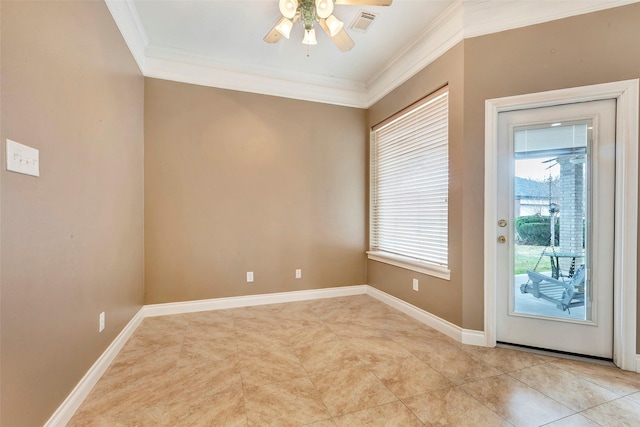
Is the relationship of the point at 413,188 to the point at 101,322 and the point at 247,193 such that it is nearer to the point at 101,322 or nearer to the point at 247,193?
the point at 247,193

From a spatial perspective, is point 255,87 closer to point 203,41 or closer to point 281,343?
point 203,41

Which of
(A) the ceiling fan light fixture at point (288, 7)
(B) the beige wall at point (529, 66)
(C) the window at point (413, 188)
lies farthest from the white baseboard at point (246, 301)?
(A) the ceiling fan light fixture at point (288, 7)

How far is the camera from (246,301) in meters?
3.39

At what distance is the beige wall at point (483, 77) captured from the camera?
200cm

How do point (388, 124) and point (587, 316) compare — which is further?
point (388, 124)

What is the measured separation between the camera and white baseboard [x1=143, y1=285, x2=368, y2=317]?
3088mm

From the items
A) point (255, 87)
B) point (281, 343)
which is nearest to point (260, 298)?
point (281, 343)

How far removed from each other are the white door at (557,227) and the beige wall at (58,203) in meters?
3.06

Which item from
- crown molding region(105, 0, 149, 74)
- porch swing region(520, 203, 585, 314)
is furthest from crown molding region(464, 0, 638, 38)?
crown molding region(105, 0, 149, 74)

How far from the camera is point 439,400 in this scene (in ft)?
5.46

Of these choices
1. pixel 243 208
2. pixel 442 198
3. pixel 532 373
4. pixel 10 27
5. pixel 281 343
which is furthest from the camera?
pixel 243 208

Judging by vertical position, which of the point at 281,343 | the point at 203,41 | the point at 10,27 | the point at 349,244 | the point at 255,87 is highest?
the point at 203,41

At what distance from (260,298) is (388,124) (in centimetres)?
282

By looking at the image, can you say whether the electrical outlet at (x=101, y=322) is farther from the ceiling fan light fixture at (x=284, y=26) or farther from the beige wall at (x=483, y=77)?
the beige wall at (x=483, y=77)
